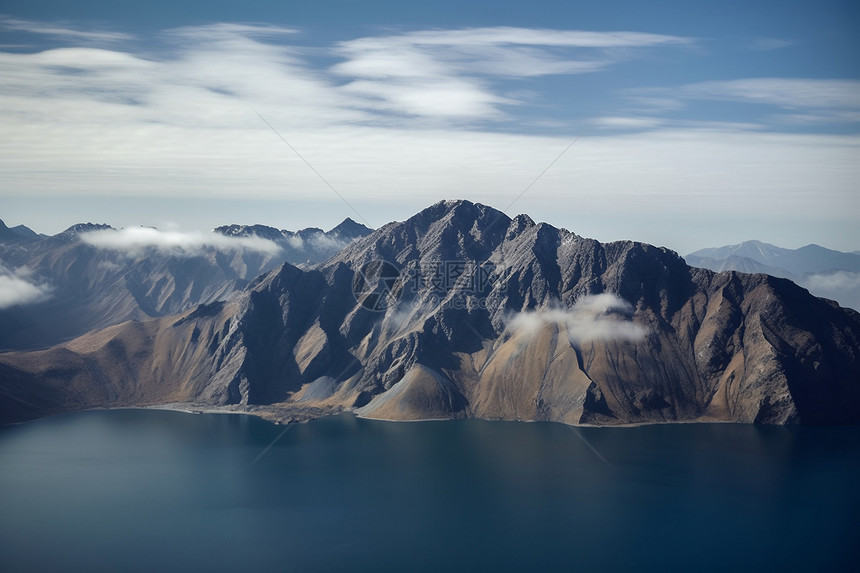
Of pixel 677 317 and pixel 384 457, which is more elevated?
pixel 677 317

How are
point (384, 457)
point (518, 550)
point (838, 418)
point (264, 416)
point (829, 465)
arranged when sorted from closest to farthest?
1. point (518, 550)
2. point (829, 465)
3. point (384, 457)
4. point (838, 418)
5. point (264, 416)

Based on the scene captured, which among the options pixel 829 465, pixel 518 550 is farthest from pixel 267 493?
pixel 829 465

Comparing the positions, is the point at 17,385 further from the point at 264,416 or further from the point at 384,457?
the point at 384,457

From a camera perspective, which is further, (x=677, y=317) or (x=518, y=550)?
(x=677, y=317)

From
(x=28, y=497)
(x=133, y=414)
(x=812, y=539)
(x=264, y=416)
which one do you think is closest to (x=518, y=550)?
(x=812, y=539)

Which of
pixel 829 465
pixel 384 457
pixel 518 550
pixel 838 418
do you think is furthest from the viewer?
pixel 838 418

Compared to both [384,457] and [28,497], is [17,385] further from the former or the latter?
[384,457]
